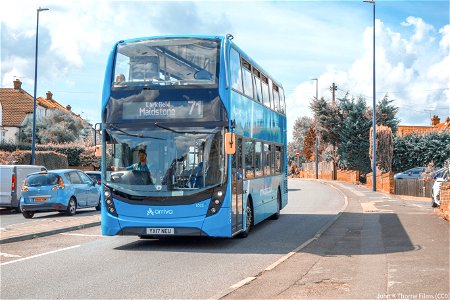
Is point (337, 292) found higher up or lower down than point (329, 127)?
lower down

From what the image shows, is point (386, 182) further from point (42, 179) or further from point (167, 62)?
point (167, 62)

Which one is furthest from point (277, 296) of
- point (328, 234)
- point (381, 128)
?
point (381, 128)

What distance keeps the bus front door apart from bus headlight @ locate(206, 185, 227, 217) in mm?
422

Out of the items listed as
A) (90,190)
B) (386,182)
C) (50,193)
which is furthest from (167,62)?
(386,182)

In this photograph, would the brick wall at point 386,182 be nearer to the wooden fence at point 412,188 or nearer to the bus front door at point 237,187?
the wooden fence at point 412,188

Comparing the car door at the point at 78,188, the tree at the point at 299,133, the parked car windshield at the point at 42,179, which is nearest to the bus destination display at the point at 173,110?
the parked car windshield at the point at 42,179

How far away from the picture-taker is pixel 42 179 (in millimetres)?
22312

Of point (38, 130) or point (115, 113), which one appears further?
point (38, 130)

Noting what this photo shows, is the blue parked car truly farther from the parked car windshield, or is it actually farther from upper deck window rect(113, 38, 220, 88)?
upper deck window rect(113, 38, 220, 88)

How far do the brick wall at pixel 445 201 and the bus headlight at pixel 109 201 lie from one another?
10006mm

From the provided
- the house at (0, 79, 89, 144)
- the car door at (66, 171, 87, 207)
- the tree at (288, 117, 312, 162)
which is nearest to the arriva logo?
the car door at (66, 171, 87, 207)

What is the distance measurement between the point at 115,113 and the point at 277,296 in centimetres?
657

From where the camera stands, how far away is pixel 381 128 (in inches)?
2200

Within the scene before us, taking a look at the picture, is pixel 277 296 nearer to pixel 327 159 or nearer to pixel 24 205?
pixel 24 205
